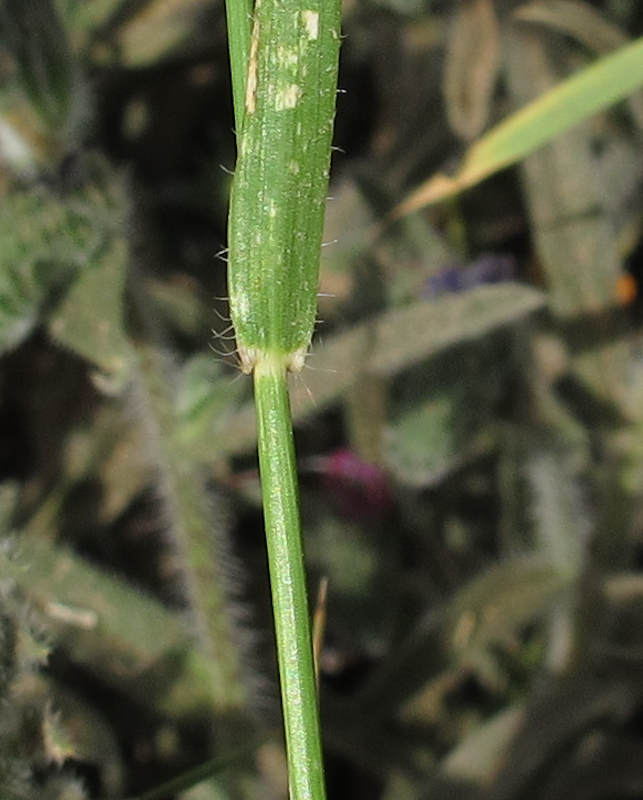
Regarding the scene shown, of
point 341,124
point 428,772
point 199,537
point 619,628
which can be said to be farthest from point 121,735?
point 341,124

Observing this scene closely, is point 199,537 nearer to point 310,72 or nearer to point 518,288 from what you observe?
point 518,288

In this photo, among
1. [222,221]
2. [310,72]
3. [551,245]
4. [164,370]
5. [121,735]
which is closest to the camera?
[310,72]

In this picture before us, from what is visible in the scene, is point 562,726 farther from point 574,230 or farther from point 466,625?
point 574,230

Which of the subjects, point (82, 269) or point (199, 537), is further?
point (199, 537)

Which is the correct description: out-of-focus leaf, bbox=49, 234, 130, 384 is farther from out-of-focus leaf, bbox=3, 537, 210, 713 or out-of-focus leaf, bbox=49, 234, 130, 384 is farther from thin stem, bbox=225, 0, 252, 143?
thin stem, bbox=225, 0, 252, 143

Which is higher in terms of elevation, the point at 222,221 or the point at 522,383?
the point at 222,221

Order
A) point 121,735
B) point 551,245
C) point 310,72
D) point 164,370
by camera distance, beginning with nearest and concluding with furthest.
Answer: point 310,72 < point 164,370 < point 121,735 < point 551,245

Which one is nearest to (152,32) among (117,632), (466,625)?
(117,632)

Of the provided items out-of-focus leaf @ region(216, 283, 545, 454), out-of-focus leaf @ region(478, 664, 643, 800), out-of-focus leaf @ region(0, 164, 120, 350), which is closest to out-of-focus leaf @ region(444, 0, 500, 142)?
out-of-focus leaf @ region(216, 283, 545, 454)
